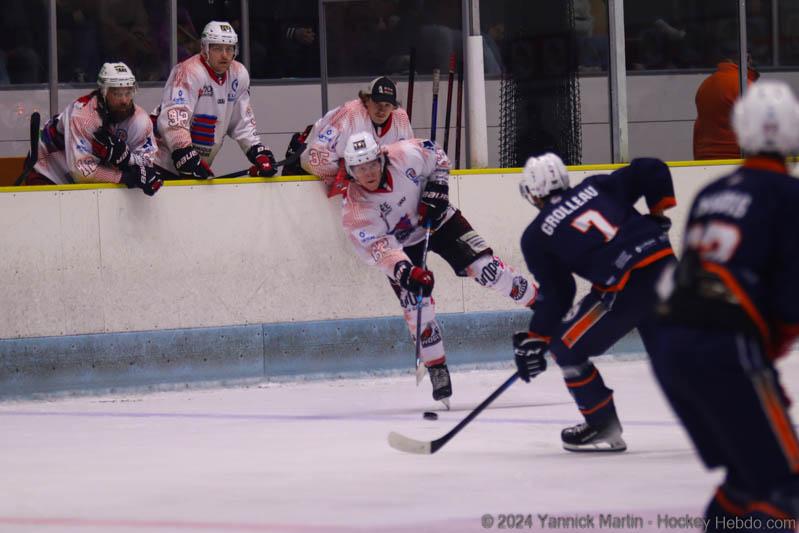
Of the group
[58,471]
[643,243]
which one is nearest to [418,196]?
[643,243]

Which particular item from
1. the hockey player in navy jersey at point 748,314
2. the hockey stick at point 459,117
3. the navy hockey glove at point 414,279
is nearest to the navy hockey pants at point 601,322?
the navy hockey glove at point 414,279

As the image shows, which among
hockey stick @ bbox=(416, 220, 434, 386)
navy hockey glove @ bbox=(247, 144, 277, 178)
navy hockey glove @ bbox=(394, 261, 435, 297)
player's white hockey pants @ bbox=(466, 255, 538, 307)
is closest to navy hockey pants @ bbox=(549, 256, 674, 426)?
navy hockey glove @ bbox=(394, 261, 435, 297)

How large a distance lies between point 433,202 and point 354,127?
689mm

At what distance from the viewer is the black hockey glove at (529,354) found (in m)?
4.94

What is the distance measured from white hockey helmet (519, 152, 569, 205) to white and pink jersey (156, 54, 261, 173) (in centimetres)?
256

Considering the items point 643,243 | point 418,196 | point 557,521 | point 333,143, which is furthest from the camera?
point 333,143

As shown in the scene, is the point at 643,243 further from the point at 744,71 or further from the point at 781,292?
the point at 744,71

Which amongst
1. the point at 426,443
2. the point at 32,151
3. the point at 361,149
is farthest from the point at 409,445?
the point at 32,151

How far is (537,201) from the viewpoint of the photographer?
5.05 meters

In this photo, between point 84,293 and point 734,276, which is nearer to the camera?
point 734,276

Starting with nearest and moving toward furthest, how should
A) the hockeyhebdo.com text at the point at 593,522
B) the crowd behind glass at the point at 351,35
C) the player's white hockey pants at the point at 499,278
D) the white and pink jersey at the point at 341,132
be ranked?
1. the hockeyhebdo.com text at the point at 593,522
2. the player's white hockey pants at the point at 499,278
3. the white and pink jersey at the point at 341,132
4. the crowd behind glass at the point at 351,35

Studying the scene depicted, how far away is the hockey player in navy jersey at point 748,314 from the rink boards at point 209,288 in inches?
175

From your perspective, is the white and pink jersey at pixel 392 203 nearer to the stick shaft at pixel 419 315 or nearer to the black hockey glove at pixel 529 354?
the stick shaft at pixel 419 315

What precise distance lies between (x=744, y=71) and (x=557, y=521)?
16.1ft
